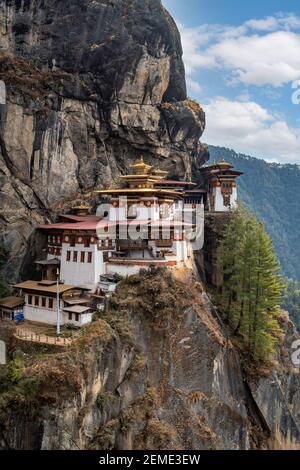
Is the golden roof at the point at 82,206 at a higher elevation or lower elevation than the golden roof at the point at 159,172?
lower

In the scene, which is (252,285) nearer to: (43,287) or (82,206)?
(82,206)

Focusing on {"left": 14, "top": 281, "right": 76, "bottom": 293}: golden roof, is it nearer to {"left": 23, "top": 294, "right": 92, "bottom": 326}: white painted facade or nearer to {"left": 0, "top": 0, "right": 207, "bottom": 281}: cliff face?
{"left": 23, "top": 294, "right": 92, "bottom": 326}: white painted facade

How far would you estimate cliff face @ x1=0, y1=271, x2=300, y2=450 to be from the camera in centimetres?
2480

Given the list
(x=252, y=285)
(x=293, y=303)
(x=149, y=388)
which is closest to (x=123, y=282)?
(x=149, y=388)

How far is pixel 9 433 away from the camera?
79.6ft

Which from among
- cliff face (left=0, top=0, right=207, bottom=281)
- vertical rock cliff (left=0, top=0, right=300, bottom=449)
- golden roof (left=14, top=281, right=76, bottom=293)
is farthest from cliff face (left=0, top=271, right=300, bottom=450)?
cliff face (left=0, top=0, right=207, bottom=281)

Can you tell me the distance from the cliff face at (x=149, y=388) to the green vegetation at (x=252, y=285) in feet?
7.16

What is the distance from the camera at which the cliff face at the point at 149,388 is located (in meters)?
24.8

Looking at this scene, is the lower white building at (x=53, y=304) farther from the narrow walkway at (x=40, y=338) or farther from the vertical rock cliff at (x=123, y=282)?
the narrow walkway at (x=40, y=338)

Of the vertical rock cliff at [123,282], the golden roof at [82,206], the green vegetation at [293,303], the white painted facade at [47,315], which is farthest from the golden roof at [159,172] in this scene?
the green vegetation at [293,303]

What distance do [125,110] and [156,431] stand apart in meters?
31.8

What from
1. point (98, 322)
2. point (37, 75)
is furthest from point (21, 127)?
point (98, 322)

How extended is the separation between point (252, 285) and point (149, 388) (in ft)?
43.3

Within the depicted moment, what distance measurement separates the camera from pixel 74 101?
1795 inches
